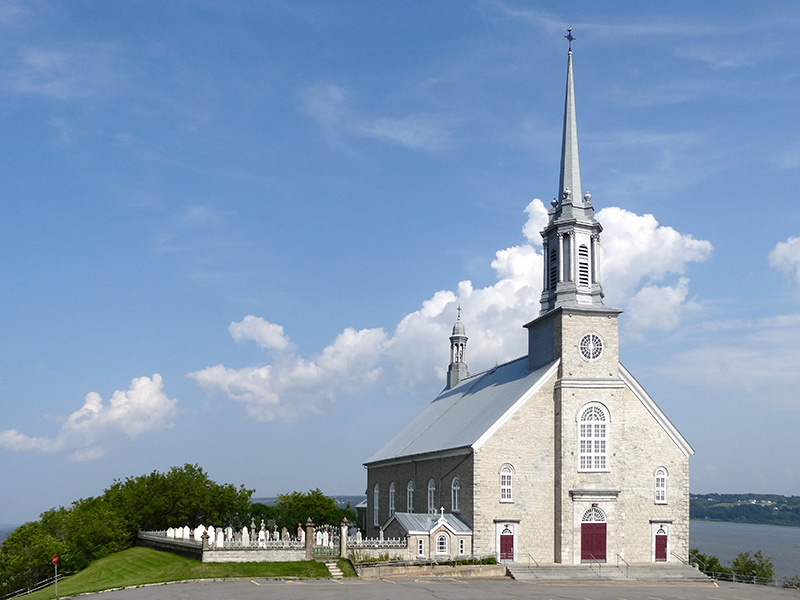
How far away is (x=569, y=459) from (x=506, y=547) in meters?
6.16

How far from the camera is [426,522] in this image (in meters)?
47.3

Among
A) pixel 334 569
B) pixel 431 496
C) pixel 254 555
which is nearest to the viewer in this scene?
pixel 334 569

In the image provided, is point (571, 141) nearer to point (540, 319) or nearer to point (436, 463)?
point (540, 319)

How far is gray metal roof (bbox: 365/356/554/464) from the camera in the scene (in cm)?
5095

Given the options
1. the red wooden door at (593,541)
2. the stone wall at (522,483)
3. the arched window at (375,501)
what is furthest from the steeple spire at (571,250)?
the arched window at (375,501)

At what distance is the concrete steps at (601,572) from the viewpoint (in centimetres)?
4520

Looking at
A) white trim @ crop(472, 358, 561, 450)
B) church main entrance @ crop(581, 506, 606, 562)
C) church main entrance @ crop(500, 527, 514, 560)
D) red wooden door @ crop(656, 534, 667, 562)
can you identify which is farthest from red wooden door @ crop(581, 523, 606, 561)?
white trim @ crop(472, 358, 561, 450)

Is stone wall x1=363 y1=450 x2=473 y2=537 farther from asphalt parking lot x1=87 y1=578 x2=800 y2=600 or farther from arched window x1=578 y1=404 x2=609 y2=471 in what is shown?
asphalt parking lot x1=87 y1=578 x2=800 y2=600

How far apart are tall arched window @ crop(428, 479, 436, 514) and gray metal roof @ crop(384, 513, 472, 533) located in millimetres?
5265

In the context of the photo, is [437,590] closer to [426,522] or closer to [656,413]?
[426,522]

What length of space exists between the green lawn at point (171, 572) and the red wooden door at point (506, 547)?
1034cm

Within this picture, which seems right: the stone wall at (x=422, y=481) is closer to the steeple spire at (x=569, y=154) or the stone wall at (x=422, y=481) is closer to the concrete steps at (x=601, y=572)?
the concrete steps at (x=601, y=572)

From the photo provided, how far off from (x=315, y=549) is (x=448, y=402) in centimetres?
2600

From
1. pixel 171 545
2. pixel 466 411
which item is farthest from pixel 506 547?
pixel 171 545
